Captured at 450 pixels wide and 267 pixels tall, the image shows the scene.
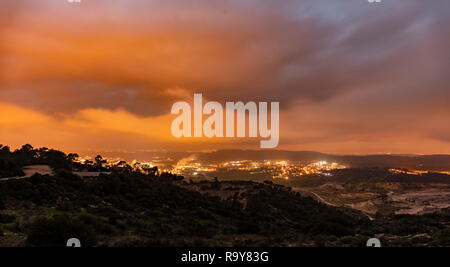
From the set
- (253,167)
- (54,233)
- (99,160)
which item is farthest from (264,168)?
(54,233)

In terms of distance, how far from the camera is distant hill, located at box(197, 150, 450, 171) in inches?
5527

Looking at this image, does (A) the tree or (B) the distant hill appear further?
(B) the distant hill

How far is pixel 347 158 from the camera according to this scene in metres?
188

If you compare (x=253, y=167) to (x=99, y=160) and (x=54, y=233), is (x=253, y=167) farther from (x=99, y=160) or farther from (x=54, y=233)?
(x=54, y=233)

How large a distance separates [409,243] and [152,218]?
20.9 m

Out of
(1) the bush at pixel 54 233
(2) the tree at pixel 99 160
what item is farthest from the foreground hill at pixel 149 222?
(2) the tree at pixel 99 160

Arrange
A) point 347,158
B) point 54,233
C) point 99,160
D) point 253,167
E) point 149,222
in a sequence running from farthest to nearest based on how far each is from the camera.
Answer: point 347,158, point 253,167, point 99,160, point 149,222, point 54,233

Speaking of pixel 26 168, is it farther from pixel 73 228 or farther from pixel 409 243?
pixel 409 243

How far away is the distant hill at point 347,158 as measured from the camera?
461 ft

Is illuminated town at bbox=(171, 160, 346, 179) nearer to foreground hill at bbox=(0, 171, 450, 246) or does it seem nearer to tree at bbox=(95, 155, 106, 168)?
tree at bbox=(95, 155, 106, 168)

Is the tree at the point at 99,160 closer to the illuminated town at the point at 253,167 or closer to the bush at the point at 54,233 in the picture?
the illuminated town at the point at 253,167

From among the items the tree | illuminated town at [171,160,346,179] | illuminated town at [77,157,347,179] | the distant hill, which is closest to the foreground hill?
the tree
